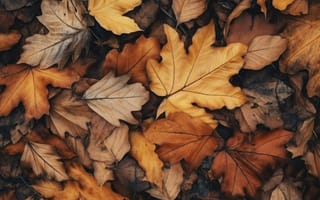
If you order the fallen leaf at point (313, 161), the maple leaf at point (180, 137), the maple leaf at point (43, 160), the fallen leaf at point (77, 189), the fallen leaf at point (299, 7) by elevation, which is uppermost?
the fallen leaf at point (299, 7)

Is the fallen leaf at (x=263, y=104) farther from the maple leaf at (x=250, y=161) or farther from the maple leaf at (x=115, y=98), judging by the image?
the maple leaf at (x=115, y=98)

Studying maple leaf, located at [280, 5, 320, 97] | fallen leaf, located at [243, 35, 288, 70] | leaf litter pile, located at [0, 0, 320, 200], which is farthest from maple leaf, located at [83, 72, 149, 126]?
maple leaf, located at [280, 5, 320, 97]

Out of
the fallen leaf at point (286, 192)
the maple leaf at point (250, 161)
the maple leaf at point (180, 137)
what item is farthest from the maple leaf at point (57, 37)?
the fallen leaf at point (286, 192)

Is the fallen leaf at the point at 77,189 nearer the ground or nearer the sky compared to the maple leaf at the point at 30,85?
nearer the ground

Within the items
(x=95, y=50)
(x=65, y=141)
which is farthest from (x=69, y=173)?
(x=95, y=50)

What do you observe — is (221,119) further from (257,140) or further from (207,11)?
(207,11)

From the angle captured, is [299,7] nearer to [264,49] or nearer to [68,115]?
[264,49]

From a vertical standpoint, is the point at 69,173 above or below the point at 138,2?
below
